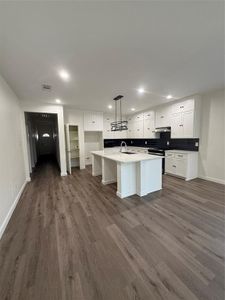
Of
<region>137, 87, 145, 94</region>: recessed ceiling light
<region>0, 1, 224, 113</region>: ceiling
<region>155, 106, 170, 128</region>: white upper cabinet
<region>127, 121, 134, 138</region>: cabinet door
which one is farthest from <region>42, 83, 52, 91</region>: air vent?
<region>127, 121, 134, 138</region>: cabinet door

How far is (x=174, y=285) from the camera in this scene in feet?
4.03

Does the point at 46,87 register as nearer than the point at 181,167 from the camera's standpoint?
Yes

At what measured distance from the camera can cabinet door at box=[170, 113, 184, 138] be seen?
446cm

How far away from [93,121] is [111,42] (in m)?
4.40

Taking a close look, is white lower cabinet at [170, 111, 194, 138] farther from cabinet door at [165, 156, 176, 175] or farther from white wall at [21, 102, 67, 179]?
white wall at [21, 102, 67, 179]

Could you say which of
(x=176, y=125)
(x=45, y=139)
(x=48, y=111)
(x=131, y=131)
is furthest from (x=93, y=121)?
(x=45, y=139)

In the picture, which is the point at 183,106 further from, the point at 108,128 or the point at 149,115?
the point at 108,128

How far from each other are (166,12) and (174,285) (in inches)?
105

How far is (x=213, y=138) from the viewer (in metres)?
3.91

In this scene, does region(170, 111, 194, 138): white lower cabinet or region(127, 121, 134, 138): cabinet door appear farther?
region(127, 121, 134, 138): cabinet door

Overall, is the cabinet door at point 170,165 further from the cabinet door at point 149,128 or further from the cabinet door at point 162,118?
the cabinet door at point 149,128

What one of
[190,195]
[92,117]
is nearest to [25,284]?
[190,195]

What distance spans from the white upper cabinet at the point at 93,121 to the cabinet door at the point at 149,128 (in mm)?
2097

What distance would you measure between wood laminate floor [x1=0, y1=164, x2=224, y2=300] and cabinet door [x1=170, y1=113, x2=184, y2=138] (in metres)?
2.24
